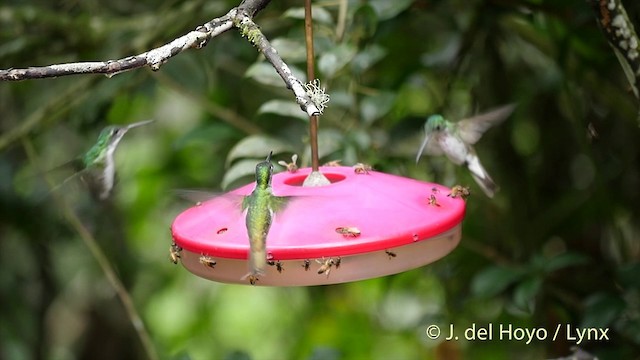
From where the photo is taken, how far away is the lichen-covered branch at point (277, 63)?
3.51ft

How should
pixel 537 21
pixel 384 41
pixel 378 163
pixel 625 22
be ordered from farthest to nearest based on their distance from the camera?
1. pixel 384 41
2. pixel 537 21
3. pixel 378 163
4. pixel 625 22

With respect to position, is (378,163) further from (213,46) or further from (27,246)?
(27,246)

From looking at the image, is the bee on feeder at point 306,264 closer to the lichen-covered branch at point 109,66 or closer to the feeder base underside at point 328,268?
the feeder base underside at point 328,268

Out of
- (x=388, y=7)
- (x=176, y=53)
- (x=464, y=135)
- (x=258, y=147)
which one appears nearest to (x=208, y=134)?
(x=258, y=147)

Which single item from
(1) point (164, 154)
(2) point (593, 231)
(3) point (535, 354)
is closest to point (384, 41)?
(2) point (593, 231)

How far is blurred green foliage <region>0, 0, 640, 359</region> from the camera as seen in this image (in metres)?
2.37

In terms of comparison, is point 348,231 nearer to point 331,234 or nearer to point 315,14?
point 331,234

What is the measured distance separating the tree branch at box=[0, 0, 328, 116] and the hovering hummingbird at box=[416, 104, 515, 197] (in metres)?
0.88

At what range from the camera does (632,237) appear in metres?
3.03

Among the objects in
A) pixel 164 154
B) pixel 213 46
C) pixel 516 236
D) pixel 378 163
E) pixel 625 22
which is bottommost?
pixel 164 154

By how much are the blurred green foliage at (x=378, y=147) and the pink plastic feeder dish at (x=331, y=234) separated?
618 mm

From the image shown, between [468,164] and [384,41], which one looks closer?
[468,164]

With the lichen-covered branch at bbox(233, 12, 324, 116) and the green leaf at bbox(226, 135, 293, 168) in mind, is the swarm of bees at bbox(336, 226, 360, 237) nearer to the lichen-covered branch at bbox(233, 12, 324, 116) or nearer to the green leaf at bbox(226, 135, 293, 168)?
the lichen-covered branch at bbox(233, 12, 324, 116)

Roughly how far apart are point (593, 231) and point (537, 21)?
812mm
